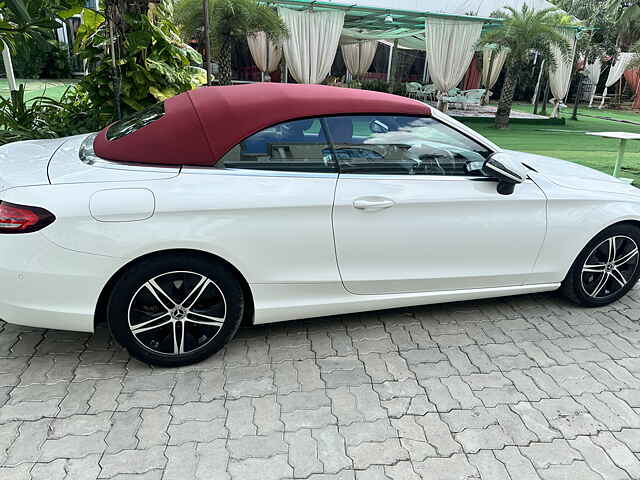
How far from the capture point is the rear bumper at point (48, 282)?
221 centimetres

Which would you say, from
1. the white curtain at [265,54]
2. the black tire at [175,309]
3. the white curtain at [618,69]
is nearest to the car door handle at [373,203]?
the black tire at [175,309]

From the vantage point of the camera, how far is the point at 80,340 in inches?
112

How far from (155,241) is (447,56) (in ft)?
47.8

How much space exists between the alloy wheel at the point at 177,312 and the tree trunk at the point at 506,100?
14413 millimetres

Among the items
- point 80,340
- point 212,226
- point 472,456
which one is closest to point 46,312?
point 80,340

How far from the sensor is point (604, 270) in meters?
3.38

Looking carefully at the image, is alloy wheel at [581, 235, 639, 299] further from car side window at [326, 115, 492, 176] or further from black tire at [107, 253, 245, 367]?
black tire at [107, 253, 245, 367]

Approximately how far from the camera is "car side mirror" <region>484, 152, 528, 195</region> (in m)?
2.80

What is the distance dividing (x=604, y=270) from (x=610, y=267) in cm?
5

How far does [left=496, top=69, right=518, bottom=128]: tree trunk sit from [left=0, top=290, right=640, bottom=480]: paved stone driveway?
13.1 m

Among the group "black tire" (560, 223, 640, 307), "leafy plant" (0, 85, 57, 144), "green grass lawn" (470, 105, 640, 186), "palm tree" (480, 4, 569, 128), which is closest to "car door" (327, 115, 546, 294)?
"black tire" (560, 223, 640, 307)

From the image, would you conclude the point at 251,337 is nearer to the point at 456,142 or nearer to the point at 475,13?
the point at 456,142

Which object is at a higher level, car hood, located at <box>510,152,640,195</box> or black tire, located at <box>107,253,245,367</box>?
car hood, located at <box>510,152,640,195</box>

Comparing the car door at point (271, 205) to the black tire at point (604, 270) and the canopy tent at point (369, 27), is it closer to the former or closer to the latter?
the black tire at point (604, 270)
